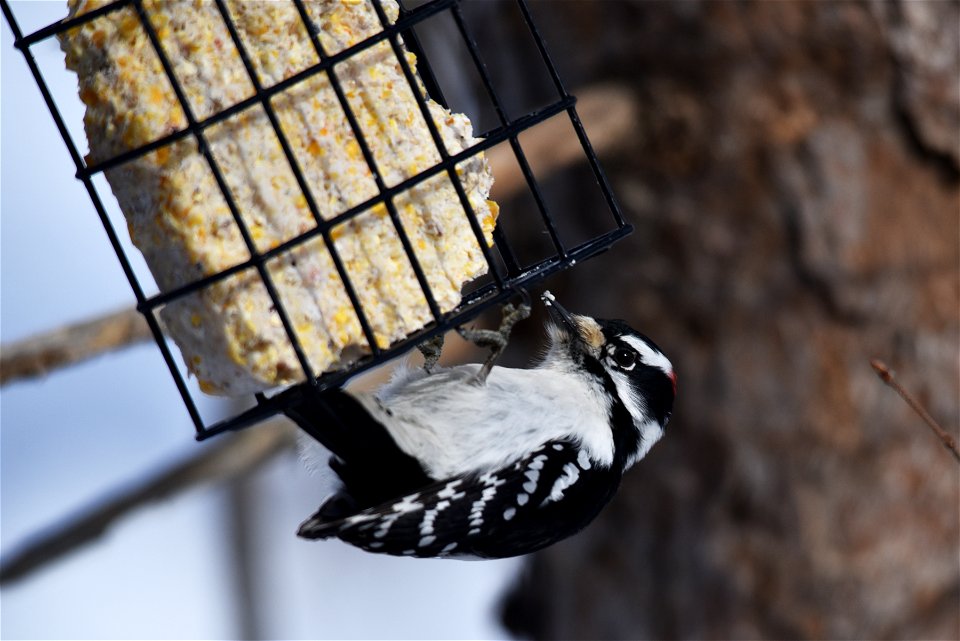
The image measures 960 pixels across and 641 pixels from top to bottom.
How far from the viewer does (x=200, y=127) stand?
6.64 ft

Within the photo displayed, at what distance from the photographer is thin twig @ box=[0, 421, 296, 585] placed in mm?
3697

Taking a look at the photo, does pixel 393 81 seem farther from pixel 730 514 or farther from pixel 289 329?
pixel 730 514

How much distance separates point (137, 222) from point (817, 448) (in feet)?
9.05

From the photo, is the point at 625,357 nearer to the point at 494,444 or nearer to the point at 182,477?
the point at 494,444

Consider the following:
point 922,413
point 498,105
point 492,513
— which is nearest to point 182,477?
point 492,513

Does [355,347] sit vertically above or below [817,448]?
above

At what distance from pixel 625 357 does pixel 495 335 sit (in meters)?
0.41

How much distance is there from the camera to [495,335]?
2.64m

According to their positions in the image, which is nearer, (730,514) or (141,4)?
(141,4)

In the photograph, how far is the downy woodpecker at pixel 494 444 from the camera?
8.18 feet

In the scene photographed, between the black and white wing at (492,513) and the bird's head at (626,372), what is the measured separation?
0.51 ft

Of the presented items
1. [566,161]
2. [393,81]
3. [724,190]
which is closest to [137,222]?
[393,81]

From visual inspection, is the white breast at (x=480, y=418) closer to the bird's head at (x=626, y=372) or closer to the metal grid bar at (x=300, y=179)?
the bird's head at (x=626, y=372)

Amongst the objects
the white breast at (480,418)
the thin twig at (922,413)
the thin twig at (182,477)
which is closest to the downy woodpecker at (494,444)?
the white breast at (480,418)
